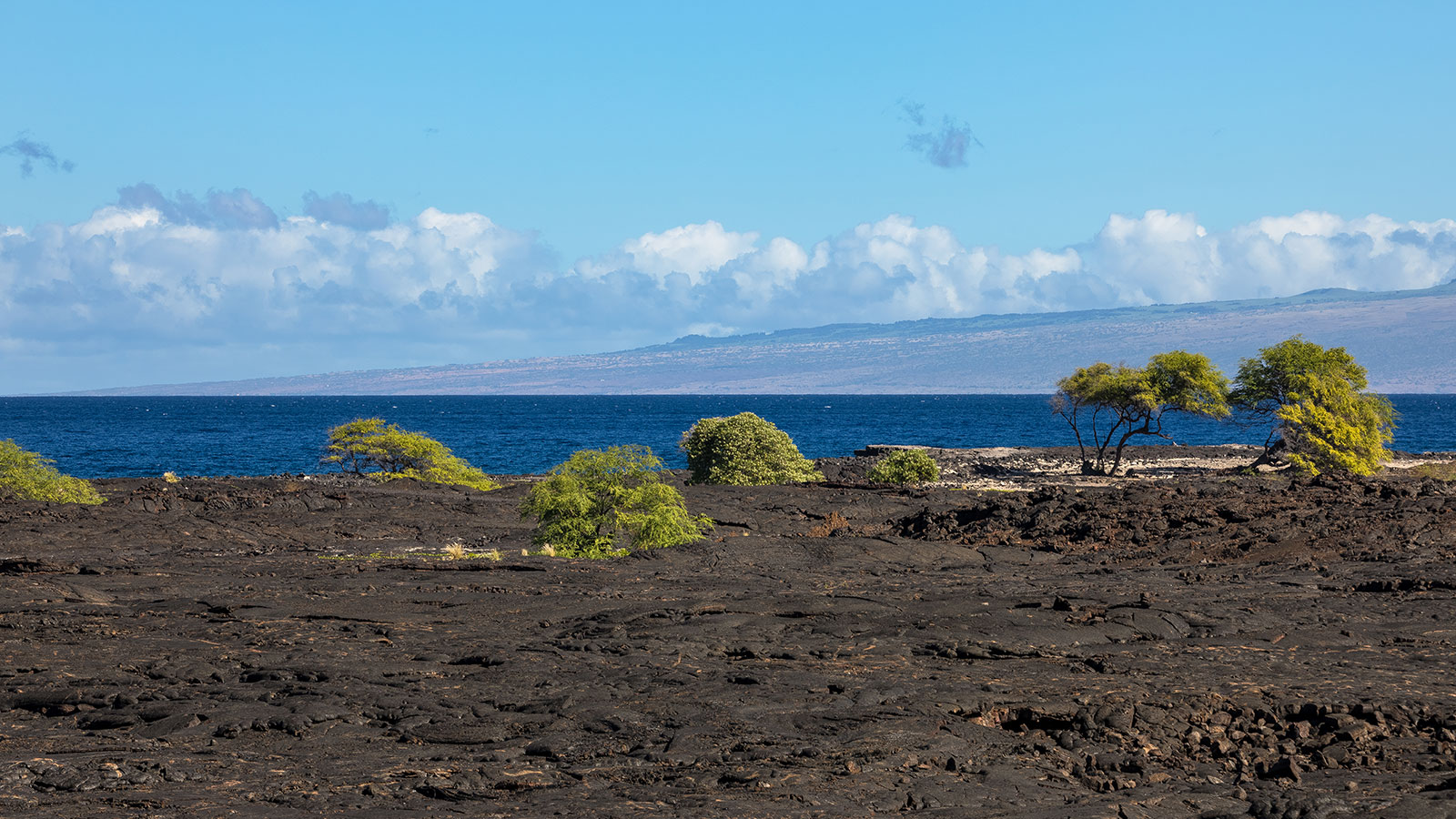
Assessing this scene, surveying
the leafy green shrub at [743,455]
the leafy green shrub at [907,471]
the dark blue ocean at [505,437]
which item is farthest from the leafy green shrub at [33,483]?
the dark blue ocean at [505,437]

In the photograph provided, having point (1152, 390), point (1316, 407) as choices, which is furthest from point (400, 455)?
point (1316, 407)

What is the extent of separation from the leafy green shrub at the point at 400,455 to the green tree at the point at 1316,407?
109 feet

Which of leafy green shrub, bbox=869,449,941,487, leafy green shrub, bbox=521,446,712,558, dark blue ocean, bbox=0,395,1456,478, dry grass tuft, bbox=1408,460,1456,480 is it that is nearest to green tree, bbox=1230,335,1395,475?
dry grass tuft, bbox=1408,460,1456,480

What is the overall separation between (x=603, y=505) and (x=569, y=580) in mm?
6143

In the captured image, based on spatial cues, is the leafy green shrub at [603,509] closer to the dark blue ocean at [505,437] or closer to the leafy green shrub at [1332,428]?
the leafy green shrub at [1332,428]

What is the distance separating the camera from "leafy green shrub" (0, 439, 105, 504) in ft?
116

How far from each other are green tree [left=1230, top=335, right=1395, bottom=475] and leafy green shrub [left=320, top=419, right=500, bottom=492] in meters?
33.1

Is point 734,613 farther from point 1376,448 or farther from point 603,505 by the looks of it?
point 1376,448

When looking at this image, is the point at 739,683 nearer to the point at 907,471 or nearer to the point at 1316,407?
the point at 907,471

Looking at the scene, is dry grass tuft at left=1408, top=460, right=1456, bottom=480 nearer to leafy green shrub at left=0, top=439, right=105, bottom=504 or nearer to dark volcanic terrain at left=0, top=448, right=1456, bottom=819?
dark volcanic terrain at left=0, top=448, right=1456, bottom=819

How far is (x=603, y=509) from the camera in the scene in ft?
86.4

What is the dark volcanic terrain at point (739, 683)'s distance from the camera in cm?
851

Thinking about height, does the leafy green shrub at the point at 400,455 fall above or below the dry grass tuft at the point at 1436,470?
above

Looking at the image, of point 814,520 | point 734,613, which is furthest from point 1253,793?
point 814,520
